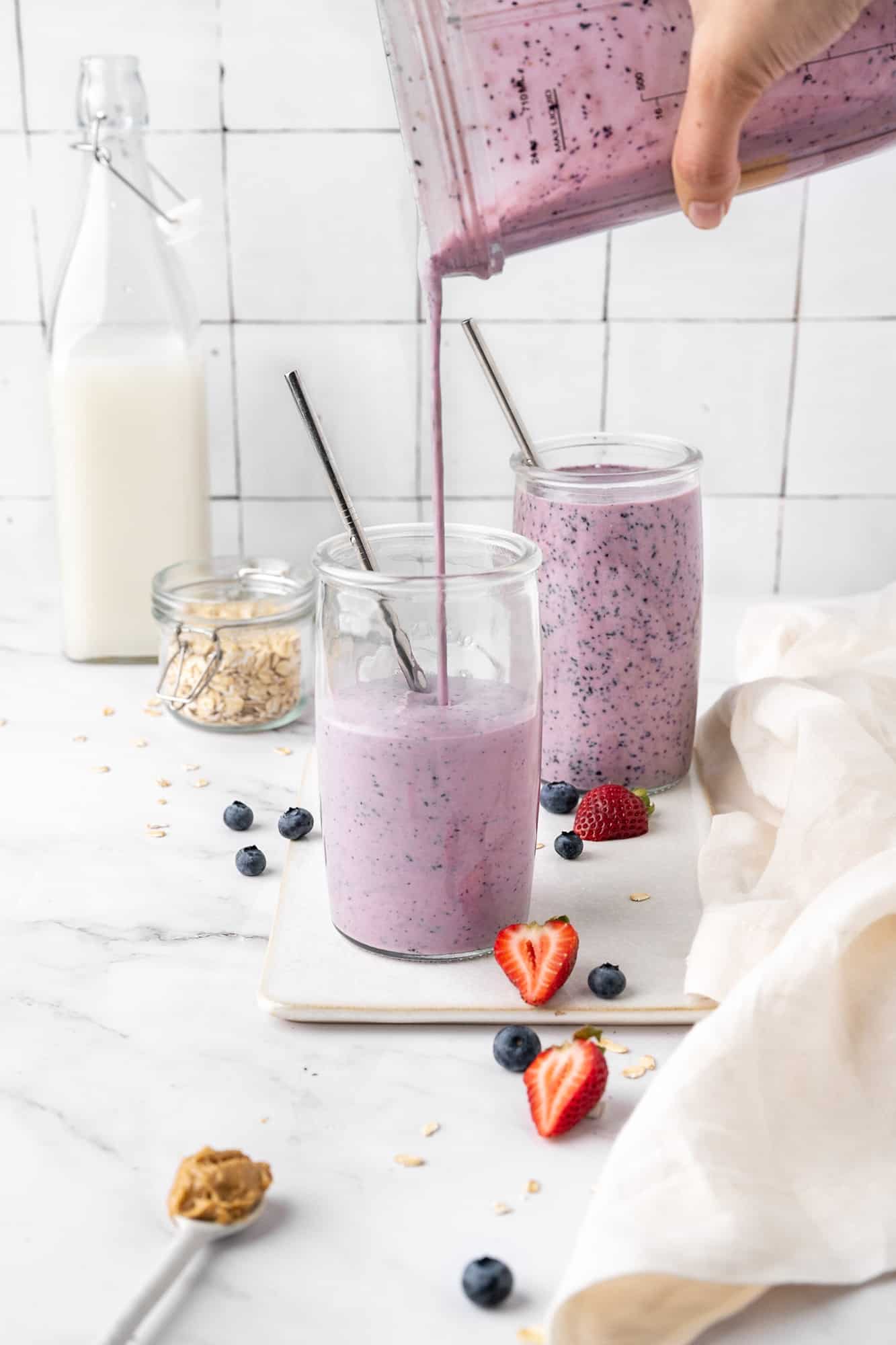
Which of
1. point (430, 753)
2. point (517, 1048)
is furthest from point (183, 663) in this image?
point (517, 1048)

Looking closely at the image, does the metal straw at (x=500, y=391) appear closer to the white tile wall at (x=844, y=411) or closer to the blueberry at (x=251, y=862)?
the blueberry at (x=251, y=862)

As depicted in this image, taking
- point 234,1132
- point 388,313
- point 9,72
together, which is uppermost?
point 9,72

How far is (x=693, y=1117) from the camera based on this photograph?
2.02ft

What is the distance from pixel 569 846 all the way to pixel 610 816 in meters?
0.05

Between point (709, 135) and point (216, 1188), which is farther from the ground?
point (709, 135)

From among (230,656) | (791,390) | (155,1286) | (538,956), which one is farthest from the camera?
(791,390)

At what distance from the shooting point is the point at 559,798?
1.04 meters

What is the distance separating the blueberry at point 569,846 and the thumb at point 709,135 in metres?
0.43

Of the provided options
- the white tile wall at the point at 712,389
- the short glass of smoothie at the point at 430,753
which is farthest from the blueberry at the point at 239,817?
the white tile wall at the point at 712,389

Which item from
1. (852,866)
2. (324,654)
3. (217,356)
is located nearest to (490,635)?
(324,654)

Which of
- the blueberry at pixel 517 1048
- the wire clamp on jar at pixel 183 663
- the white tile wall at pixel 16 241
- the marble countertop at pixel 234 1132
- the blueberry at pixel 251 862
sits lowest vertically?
the marble countertop at pixel 234 1132

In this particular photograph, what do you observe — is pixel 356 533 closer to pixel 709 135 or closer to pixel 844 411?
pixel 709 135

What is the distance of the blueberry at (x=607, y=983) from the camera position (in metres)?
0.79

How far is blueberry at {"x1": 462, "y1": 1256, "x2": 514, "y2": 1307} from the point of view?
57 centimetres
